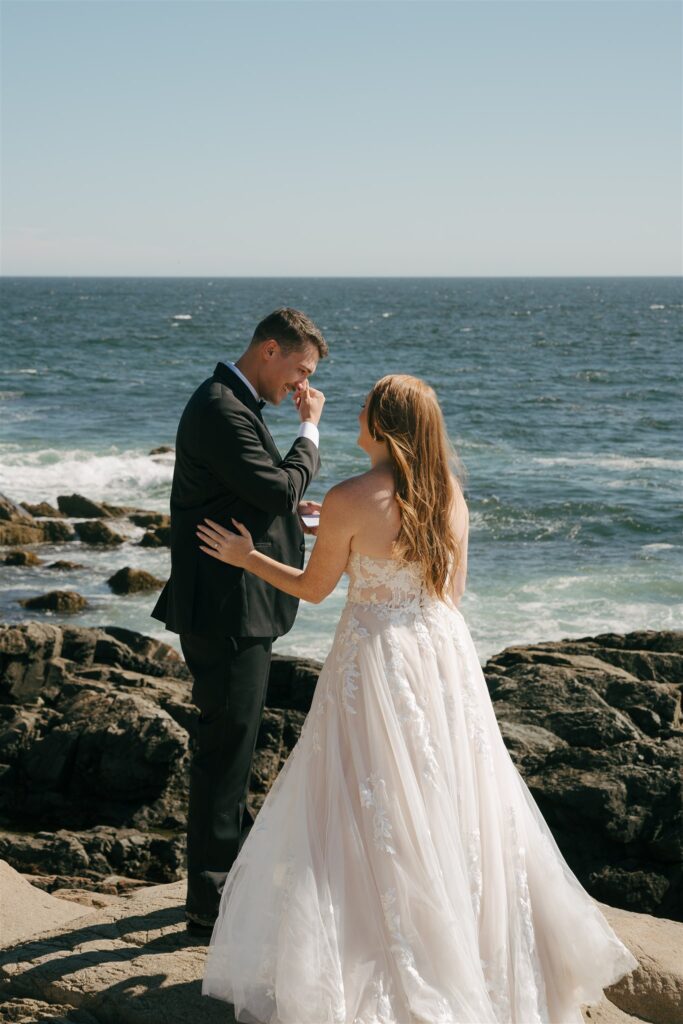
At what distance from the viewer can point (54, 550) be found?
18.0 meters

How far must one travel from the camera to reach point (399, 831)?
11.6ft

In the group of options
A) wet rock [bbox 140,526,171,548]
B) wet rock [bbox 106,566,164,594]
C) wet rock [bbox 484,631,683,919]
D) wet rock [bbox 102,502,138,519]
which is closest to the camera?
wet rock [bbox 484,631,683,919]

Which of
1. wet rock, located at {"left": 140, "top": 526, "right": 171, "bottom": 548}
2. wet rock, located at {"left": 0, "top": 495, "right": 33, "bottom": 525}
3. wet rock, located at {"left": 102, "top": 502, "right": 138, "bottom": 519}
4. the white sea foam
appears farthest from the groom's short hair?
the white sea foam

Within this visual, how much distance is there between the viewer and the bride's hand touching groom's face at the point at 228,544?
3.82 metres

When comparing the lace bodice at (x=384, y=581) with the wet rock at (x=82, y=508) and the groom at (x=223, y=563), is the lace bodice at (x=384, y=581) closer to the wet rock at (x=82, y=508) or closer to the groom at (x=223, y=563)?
the groom at (x=223, y=563)

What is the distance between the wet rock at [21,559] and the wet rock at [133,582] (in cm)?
205

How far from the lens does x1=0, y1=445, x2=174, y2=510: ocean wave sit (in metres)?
21.9

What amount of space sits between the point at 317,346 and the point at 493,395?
3443 cm

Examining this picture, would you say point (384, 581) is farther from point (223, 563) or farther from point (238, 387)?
point (238, 387)

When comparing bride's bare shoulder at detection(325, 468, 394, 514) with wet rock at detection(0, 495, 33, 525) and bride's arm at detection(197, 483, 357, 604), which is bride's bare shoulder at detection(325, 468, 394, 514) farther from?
wet rock at detection(0, 495, 33, 525)

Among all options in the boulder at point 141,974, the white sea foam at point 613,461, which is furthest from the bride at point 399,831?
the white sea foam at point 613,461

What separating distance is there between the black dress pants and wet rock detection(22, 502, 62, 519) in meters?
16.3

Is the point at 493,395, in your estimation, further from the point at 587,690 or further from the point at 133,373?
the point at 587,690

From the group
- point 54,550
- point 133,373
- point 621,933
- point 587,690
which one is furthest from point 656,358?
point 621,933
